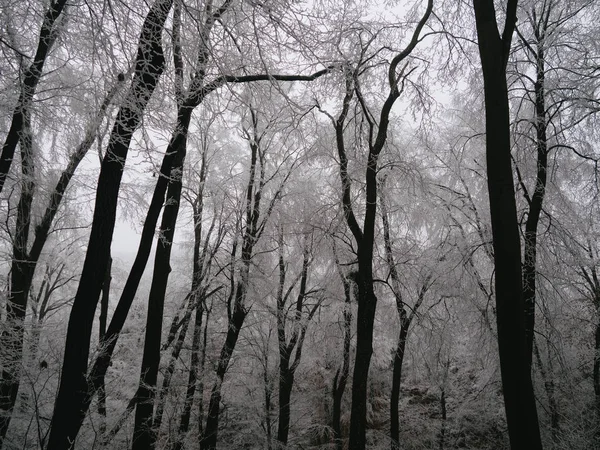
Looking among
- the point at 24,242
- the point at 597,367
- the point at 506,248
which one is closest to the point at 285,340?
the point at 24,242

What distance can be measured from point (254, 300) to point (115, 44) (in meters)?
6.95

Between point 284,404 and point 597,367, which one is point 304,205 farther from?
point 597,367

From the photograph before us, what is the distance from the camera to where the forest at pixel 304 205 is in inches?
129

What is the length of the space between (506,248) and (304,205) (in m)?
6.59

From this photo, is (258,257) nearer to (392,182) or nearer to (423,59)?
(392,182)

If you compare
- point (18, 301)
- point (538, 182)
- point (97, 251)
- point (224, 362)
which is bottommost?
point (224, 362)

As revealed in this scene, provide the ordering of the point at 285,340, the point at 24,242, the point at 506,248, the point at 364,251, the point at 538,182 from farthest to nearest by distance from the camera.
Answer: the point at 285,340
the point at 24,242
the point at 538,182
the point at 364,251
the point at 506,248

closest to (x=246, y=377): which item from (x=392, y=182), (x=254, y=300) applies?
(x=254, y=300)

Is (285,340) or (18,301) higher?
(18,301)

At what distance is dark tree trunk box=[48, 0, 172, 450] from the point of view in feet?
10.5

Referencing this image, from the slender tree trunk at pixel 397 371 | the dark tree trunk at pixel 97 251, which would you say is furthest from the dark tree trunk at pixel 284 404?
the dark tree trunk at pixel 97 251

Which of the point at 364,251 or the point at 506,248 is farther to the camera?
the point at 364,251

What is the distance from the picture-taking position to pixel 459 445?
13359 mm

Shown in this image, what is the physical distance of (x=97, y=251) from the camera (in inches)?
140
